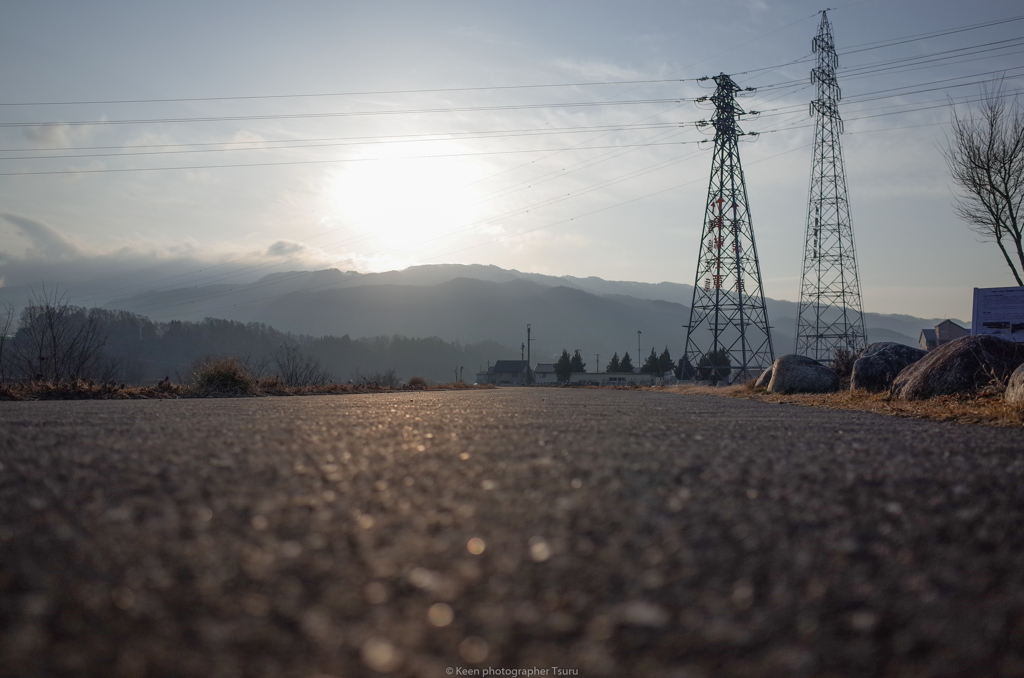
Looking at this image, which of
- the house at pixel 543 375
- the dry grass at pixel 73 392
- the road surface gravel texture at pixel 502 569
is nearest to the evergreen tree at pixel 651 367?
the house at pixel 543 375

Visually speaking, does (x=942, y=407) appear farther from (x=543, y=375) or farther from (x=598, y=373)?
(x=543, y=375)

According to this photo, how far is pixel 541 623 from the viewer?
A: 96 centimetres

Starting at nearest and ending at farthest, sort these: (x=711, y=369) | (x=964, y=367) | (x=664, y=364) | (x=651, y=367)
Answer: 1. (x=964, y=367)
2. (x=711, y=369)
3. (x=664, y=364)
4. (x=651, y=367)

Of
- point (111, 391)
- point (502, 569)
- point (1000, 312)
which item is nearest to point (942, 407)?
point (502, 569)

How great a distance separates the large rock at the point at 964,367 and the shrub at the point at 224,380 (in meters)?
11.2

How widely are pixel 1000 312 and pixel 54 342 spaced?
21138 mm

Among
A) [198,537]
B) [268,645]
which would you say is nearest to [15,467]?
[198,537]

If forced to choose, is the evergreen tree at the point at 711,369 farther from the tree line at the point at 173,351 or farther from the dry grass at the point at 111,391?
the dry grass at the point at 111,391

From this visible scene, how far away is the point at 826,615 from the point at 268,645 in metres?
0.85

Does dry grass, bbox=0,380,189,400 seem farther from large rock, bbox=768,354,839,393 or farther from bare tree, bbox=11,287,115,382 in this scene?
→ large rock, bbox=768,354,839,393

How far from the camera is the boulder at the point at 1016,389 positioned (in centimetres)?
589

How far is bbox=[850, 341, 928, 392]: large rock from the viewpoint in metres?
10.5

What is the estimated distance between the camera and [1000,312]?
1428cm

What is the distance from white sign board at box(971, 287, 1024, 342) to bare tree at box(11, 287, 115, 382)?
1979 centimetres
